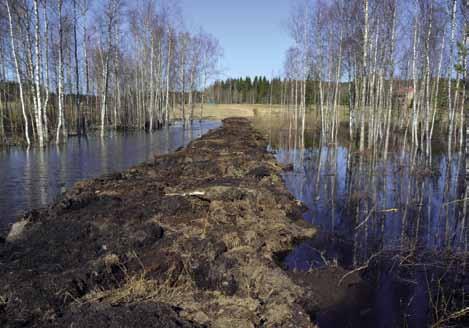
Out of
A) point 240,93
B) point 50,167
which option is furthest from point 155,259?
point 240,93

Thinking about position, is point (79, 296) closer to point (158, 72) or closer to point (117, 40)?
point (117, 40)

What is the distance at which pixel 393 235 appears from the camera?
7.20 m

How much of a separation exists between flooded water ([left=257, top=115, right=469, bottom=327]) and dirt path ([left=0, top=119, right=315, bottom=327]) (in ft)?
2.77

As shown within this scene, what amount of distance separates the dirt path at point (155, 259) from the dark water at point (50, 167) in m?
1.32

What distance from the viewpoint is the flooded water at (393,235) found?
4812mm

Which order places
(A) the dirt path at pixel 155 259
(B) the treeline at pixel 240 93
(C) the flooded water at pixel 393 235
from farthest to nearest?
1. (B) the treeline at pixel 240 93
2. (C) the flooded water at pixel 393 235
3. (A) the dirt path at pixel 155 259

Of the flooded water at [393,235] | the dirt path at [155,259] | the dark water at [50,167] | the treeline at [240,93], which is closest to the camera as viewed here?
the dirt path at [155,259]

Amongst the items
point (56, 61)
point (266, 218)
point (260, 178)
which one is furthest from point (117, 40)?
point (266, 218)

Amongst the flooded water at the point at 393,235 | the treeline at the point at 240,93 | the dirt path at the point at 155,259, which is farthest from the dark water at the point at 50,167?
the treeline at the point at 240,93

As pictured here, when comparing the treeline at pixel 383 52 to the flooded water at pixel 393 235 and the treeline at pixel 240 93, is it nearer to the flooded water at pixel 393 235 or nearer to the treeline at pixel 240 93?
the flooded water at pixel 393 235

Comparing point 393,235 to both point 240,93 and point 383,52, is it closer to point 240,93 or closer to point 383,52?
point 383,52

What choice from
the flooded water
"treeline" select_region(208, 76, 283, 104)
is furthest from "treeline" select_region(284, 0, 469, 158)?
"treeline" select_region(208, 76, 283, 104)

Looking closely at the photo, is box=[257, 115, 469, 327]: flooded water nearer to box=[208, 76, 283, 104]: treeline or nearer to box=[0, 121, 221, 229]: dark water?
box=[0, 121, 221, 229]: dark water

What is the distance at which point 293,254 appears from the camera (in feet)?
21.1
